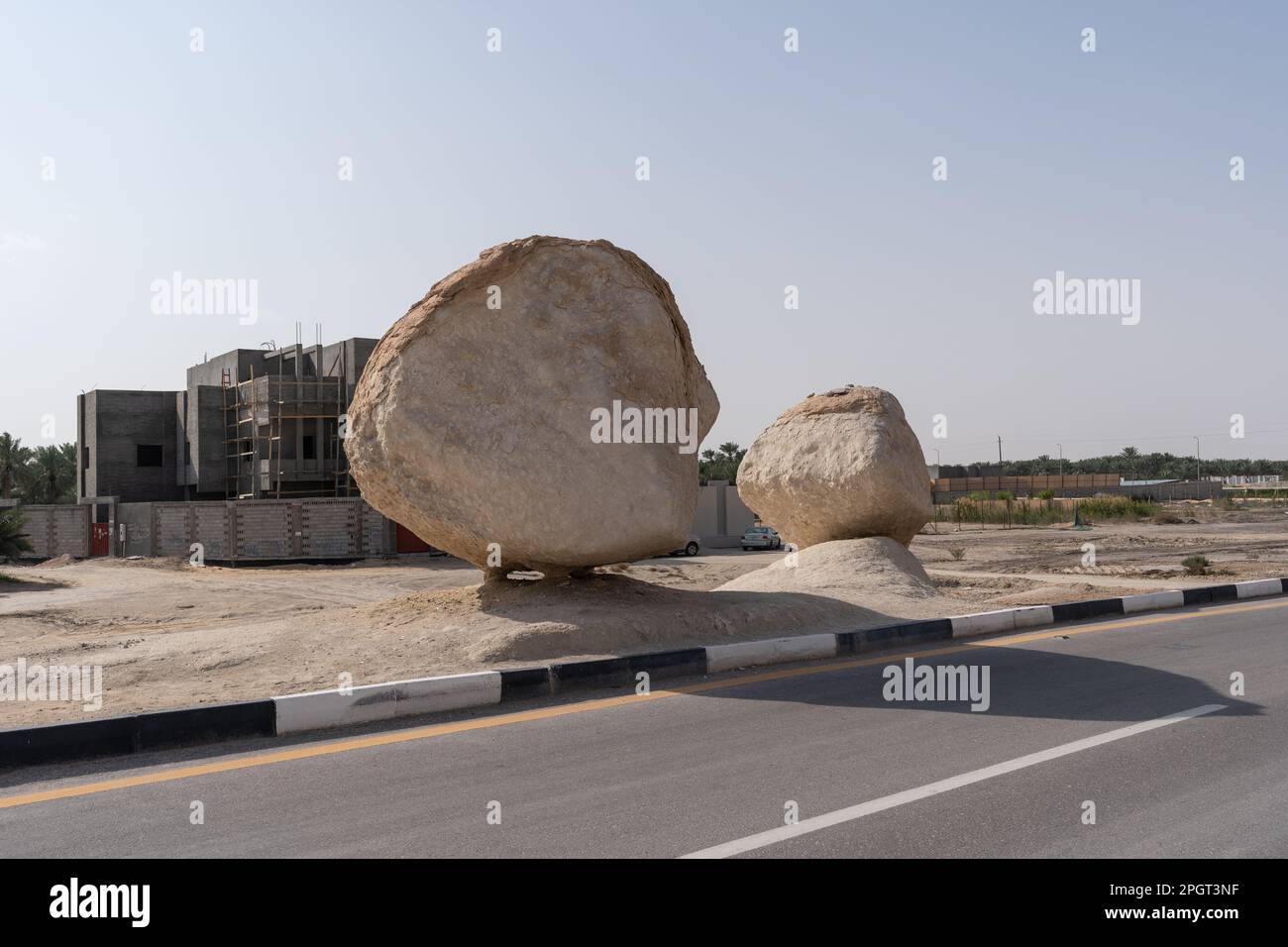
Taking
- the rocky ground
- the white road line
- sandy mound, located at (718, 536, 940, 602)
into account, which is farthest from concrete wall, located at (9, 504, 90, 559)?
the white road line

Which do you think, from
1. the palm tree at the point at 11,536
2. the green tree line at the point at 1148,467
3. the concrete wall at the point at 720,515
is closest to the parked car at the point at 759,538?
the concrete wall at the point at 720,515

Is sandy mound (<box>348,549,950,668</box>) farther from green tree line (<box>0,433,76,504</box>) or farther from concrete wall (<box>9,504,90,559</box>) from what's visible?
green tree line (<box>0,433,76,504</box>)

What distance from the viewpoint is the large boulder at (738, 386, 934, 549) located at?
1333 centimetres

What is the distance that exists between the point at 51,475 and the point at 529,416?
2015 inches

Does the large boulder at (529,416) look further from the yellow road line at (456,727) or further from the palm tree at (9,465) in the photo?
the palm tree at (9,465)

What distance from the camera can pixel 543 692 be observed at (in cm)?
697

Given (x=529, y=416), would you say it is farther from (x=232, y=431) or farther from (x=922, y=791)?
(x=232, y=431)

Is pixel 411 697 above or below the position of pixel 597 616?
below

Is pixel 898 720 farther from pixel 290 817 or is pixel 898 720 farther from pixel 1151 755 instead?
pixel 290 817

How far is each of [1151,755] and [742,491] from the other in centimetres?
1014

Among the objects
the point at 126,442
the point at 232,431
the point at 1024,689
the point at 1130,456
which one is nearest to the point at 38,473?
the point at 126,442

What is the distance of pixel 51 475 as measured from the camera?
165 ft

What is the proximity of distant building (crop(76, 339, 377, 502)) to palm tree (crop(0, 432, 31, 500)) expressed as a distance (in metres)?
11.9
